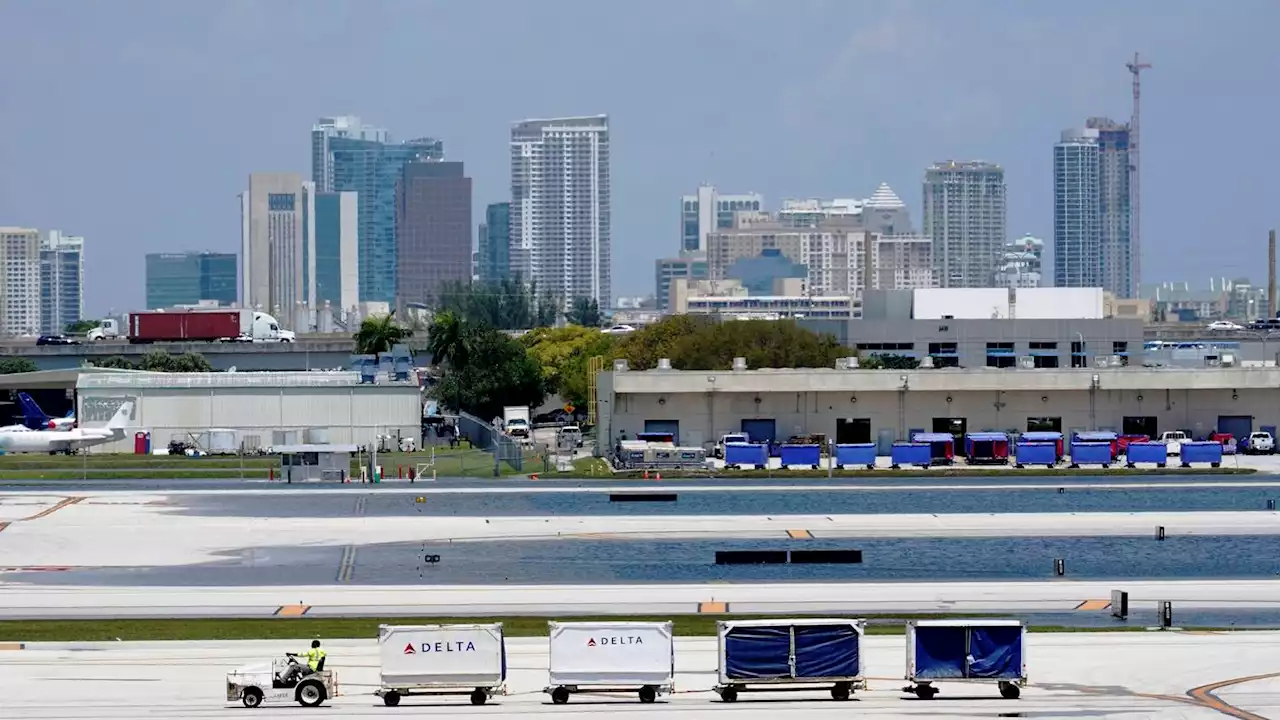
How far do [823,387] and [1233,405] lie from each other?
81.5ft

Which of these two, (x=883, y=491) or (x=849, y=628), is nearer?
A: (x=849, y=628)

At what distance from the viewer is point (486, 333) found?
139375mm

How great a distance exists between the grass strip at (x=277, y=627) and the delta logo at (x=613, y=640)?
7574 millimetres

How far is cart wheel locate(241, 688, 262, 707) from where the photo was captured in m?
39.3

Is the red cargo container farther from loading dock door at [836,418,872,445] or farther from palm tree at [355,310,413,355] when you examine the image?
loading dock door at [836,418,872,445]

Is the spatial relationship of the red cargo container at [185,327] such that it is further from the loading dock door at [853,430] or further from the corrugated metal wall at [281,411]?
the loading dock door at [853,430]

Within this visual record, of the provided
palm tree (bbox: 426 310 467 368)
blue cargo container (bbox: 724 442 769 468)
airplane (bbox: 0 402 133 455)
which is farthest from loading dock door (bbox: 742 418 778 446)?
airplane (bbox: 0 402 133 455)

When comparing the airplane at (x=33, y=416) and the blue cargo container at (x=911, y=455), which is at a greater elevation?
the airplane at (x=33, y=416)

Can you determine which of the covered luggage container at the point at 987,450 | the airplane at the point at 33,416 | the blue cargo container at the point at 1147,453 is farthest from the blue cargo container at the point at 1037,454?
the airplane at the point at 33,416

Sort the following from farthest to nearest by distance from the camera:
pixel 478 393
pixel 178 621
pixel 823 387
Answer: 1. pixel 478 393
2. pixel 823 387
3. pixel 178 621

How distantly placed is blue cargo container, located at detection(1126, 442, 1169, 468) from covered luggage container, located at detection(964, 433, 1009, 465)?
273 inches

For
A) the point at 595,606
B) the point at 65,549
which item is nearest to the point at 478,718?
the point at 595,606

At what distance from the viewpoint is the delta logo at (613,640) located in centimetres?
4053

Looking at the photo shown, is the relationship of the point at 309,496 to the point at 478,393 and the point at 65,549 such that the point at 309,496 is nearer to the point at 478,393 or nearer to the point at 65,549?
the point at 65,549
